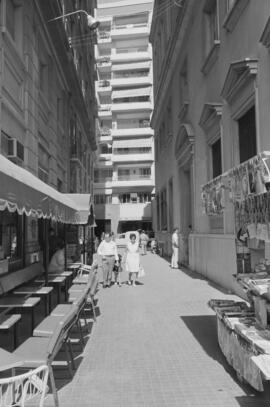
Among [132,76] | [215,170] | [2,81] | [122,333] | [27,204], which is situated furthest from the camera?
[132,76]

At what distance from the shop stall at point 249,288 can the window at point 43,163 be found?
423 inches

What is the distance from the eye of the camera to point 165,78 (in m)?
26.2

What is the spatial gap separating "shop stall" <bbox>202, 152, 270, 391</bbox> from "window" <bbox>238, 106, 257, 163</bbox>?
4633 mm

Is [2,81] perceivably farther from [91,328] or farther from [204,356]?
[204,356]

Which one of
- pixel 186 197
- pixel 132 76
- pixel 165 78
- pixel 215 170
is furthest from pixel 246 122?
pixel 132 76

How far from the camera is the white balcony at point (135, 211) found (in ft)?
199

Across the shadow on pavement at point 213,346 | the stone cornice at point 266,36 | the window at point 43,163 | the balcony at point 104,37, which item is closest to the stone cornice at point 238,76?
the stone cornice at point 266,36

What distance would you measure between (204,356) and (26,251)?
8.47 m

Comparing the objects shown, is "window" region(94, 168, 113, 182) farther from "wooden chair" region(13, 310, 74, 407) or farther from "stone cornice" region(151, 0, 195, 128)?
"wooden chair" region(13, 310, 74, 407)

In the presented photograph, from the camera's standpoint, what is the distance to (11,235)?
39.9 feet

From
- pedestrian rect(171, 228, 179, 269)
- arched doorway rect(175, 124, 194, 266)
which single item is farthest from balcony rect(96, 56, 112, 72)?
pedestrian rect(171, 228, 179, 269)

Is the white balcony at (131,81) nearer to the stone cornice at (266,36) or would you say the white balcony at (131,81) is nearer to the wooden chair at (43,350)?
the stone cornice at (266,36)

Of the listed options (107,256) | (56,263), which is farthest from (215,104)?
(56,263)

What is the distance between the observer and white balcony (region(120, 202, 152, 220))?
60.5 metres
